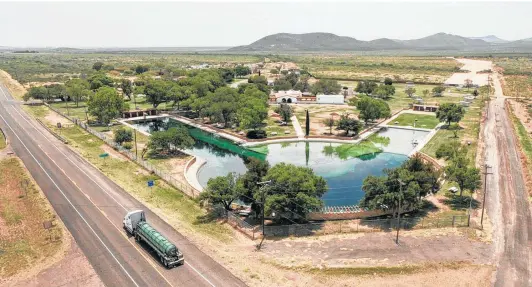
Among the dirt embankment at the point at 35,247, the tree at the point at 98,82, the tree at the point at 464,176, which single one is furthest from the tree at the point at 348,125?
the tree at the point at 98,82

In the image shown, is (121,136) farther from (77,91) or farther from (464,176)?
(464,176)

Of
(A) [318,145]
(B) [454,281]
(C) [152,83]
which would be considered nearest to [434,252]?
(B) [454,281]

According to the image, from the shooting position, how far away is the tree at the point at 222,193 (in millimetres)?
46406

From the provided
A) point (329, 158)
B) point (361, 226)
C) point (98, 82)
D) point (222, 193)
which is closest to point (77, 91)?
point (98, 82)

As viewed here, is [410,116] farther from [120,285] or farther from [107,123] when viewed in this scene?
[120,285]

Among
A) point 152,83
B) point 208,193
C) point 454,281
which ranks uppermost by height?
point 152,83

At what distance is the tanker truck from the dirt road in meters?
28.1

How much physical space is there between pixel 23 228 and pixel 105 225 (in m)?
8.96

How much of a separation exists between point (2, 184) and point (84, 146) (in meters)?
22.8

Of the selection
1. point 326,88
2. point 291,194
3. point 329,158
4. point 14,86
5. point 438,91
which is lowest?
point 329,158

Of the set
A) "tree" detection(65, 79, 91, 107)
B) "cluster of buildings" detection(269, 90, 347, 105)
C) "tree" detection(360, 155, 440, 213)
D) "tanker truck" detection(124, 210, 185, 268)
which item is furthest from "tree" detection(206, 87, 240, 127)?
"tanker truck" detection(124, 210, 185, 268)

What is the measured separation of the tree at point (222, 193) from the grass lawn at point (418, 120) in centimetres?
6676

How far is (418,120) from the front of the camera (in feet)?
341

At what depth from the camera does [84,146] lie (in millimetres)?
77500
